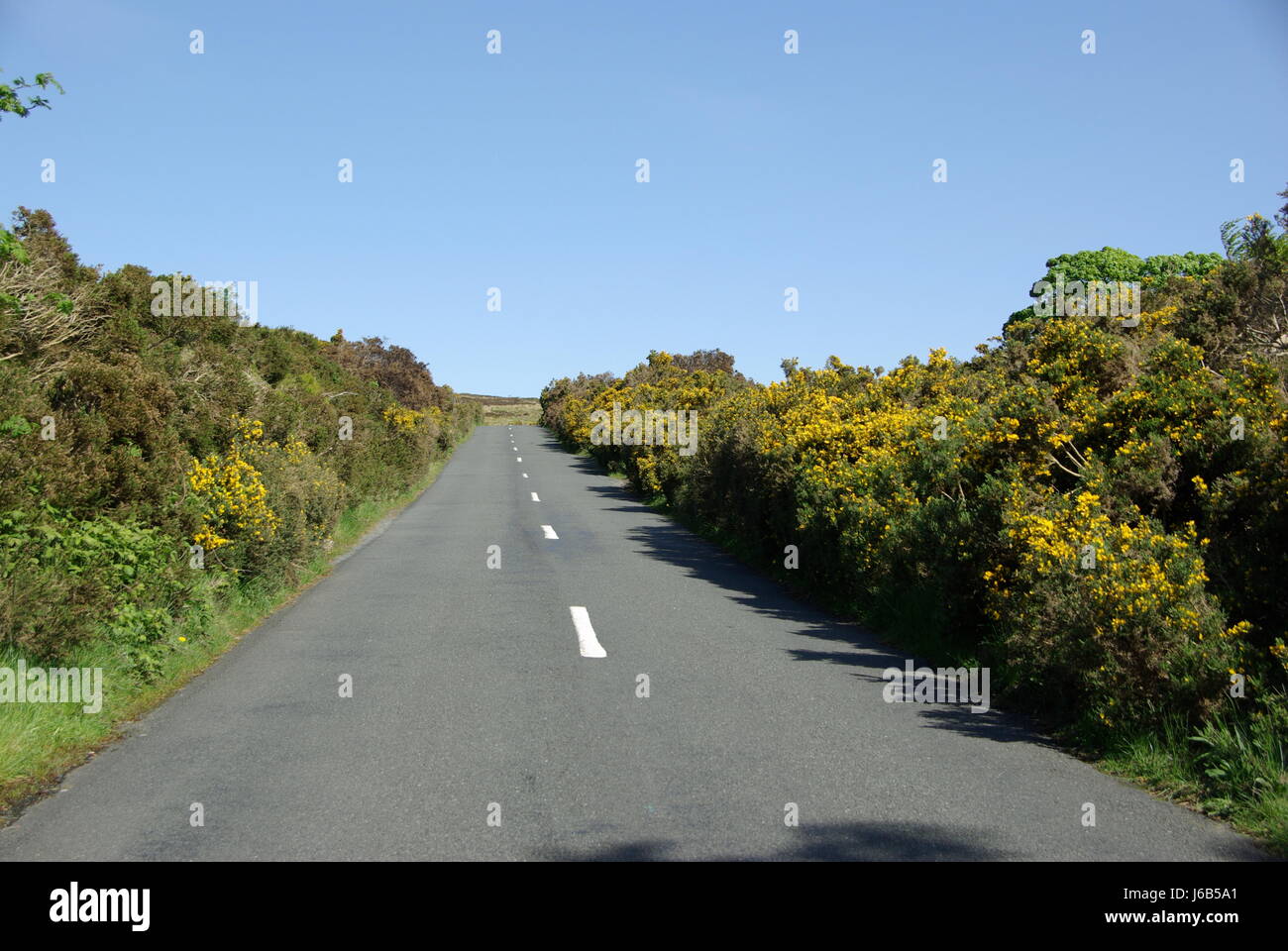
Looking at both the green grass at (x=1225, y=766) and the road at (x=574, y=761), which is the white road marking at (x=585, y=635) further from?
the green grass at (x=1225, y=766)

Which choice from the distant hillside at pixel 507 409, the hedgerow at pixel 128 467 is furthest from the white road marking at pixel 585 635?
the distant hillside at pixel 507 409

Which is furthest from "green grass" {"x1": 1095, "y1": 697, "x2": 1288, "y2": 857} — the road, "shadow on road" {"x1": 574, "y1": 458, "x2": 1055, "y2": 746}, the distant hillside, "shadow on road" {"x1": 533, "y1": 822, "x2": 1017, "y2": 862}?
the distant hillside

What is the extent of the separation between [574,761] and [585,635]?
4361 millimetres

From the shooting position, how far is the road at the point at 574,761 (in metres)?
4.91

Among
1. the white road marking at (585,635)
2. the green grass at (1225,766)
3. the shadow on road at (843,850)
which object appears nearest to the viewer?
the shadow on road at (843,850)

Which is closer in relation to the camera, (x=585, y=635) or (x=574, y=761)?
(x=574, y=761)

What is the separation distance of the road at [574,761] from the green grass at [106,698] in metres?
0.19

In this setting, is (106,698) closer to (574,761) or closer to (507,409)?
(574,761)

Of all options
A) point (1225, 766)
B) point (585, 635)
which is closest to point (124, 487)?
point (585, 635)

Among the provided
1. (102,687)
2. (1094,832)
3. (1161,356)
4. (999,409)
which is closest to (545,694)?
(102,687)

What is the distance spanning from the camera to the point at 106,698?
7.55m

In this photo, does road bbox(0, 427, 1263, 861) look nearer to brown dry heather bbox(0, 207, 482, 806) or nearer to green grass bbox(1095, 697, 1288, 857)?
green grass bbox(1095, 697, 1288, 857)

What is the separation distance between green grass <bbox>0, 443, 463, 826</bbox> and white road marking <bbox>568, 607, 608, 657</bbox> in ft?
12.2
